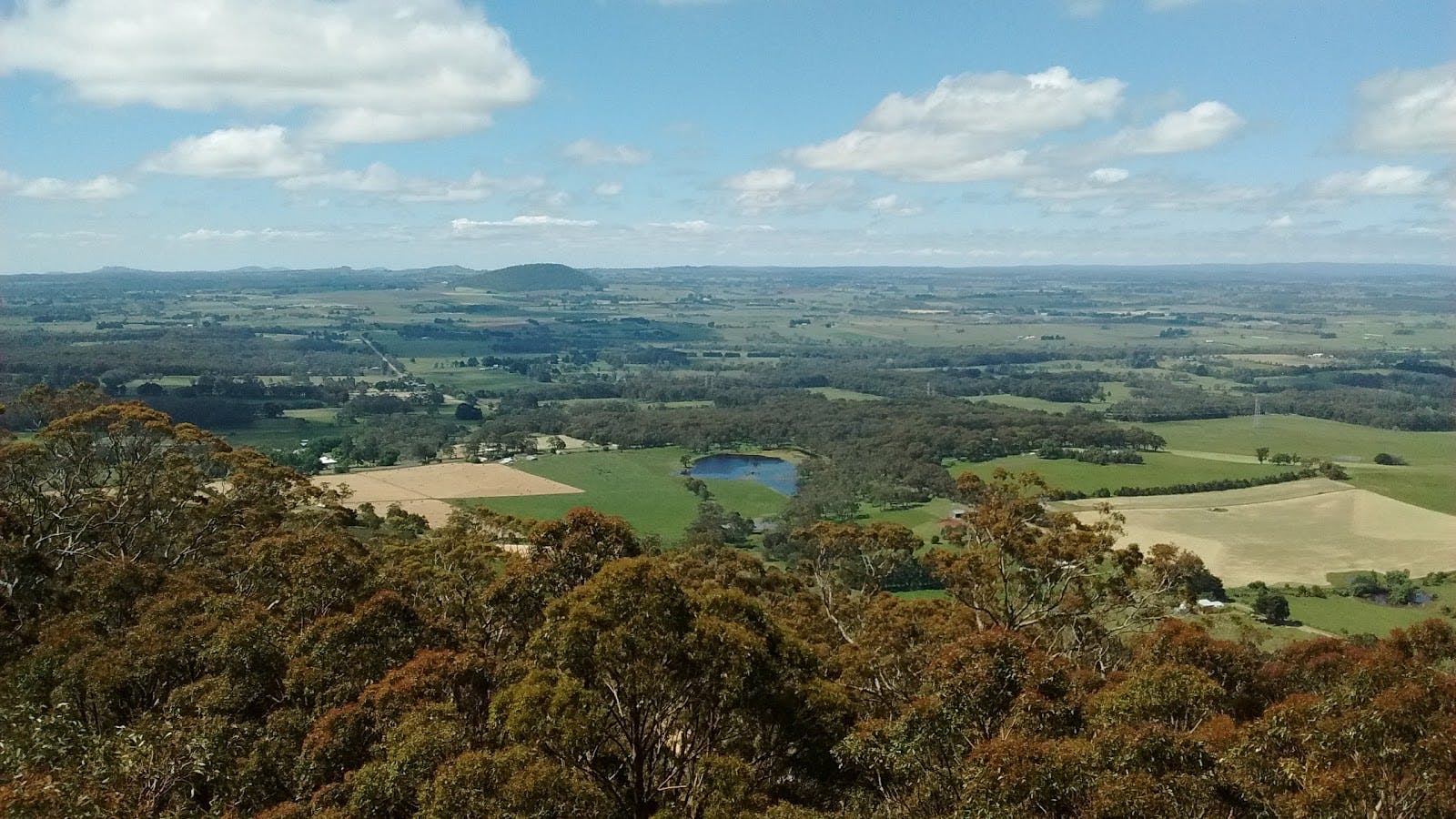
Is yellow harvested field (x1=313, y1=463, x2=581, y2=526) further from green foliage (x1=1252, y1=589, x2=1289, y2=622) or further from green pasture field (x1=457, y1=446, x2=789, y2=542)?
green foliage (x1=1252, y1=589, x2=1289, y2=622)

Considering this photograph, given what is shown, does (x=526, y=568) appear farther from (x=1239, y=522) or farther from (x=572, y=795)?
(x=1239, y=522)

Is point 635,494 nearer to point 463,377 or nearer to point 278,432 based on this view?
point 278,432

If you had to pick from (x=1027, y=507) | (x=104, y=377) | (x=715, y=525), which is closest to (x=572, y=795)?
(x=1027, y=507)

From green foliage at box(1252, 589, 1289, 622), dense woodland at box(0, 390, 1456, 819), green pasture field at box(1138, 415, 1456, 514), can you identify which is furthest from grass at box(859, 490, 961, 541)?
dense woodland at box(0, 390, 1456, 819)

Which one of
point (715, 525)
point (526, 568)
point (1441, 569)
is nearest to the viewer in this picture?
point (526, 568)

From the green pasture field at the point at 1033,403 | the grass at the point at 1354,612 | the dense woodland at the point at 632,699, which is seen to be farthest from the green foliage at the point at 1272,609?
the green pasture field at the point at 1033,403

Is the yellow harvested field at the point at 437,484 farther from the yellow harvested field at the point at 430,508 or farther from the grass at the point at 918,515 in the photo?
the grass at the point at 918,515
